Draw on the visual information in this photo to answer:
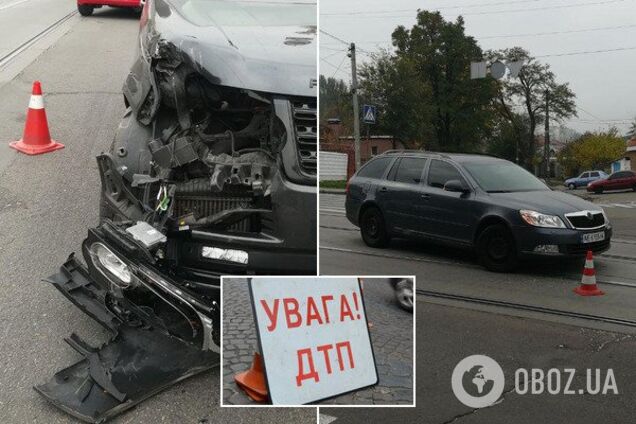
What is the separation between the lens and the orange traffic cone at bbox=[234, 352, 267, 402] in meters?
1.92

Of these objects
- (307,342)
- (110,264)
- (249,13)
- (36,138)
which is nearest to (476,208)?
(307,342)

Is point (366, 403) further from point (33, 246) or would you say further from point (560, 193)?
point (33, 246)

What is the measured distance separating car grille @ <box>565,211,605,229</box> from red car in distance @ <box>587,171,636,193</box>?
0.06 metres

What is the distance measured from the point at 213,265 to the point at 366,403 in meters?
0.83

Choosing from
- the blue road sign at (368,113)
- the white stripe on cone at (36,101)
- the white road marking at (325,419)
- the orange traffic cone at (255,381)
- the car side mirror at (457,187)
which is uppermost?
the white stripe on cone at (36,101)

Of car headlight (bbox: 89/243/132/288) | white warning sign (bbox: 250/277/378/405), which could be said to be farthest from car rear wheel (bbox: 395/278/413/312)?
car headlight (bbox: 89/243/132/288)

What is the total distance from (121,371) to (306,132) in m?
1.34

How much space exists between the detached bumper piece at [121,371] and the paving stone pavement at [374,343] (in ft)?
2.10

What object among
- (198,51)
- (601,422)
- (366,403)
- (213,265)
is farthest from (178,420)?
(601,422)

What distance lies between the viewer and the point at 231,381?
202cm

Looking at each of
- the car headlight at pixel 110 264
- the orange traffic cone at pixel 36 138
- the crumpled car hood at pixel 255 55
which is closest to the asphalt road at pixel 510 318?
the crumpled car hood at pixel 255 55

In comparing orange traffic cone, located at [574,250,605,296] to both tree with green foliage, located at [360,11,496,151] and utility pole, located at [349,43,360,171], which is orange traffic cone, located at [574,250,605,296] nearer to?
tree with green foliage, located at [360,11,496,151]

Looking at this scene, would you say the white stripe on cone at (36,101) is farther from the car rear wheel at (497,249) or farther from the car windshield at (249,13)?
the car rear wheel at (497,249)

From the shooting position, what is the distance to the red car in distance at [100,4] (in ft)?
39.8
